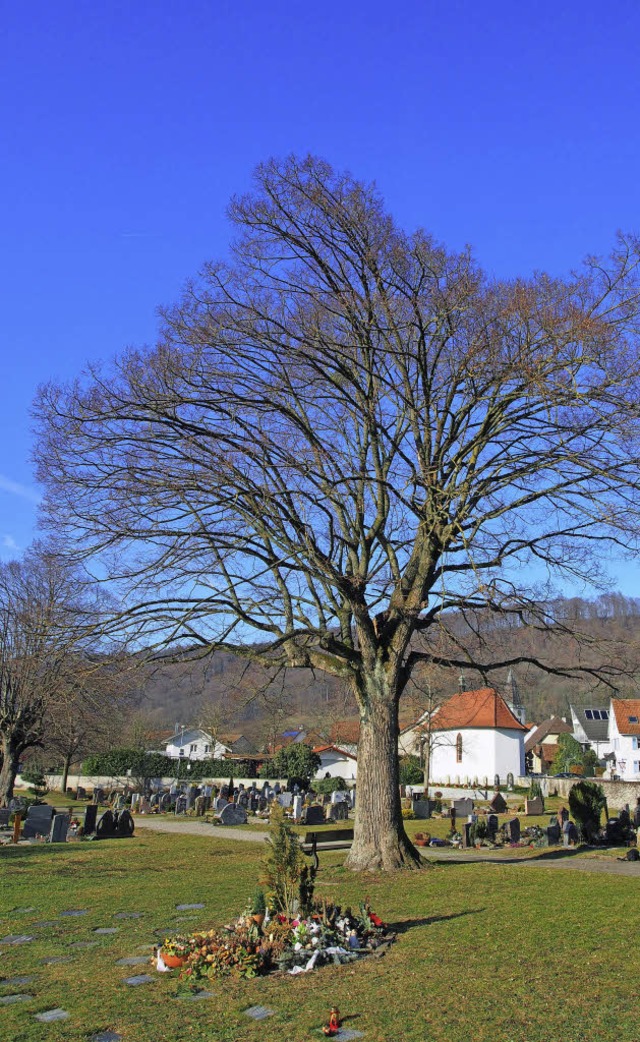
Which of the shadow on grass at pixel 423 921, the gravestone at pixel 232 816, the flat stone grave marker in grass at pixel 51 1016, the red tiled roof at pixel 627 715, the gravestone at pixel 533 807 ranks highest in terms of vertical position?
the red tiled roof at pixel 627 715

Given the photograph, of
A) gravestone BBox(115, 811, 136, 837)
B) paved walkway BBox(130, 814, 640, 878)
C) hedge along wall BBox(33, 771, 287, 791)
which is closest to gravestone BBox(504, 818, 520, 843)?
paved walkway BBox(130, 814, 640, 878)

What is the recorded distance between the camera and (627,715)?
63281mm

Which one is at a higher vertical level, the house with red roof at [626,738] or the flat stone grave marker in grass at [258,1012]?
the house with red roof at [626,738]

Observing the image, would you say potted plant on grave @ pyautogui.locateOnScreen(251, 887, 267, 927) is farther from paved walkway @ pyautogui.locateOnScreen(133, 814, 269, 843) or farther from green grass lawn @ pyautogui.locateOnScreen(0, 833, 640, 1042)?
paved walkway @ pyautogui.locateOnScreen(133, 814, 269, 843)

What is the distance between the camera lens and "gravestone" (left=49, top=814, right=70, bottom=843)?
20.5 meters

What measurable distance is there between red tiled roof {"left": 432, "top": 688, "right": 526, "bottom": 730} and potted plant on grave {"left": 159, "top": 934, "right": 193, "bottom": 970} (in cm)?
4736

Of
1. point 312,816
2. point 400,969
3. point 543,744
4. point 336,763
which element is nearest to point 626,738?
point 543,744

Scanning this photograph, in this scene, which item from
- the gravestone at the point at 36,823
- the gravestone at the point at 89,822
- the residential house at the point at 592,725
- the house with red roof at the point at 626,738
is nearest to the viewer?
the gravestone at the point at 36,823

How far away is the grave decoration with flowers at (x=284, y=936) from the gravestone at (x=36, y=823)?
1563cm

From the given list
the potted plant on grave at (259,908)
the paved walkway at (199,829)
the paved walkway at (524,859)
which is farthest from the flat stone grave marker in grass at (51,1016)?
the paved walkway at (199,829)

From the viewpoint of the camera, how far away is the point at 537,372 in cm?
1147

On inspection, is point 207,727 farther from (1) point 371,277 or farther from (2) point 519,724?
(1) point 371,277

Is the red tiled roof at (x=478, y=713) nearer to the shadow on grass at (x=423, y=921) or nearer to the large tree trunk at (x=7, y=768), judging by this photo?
the large tree trunk at (x=7, y=768)

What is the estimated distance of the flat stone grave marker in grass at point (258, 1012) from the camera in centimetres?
567
